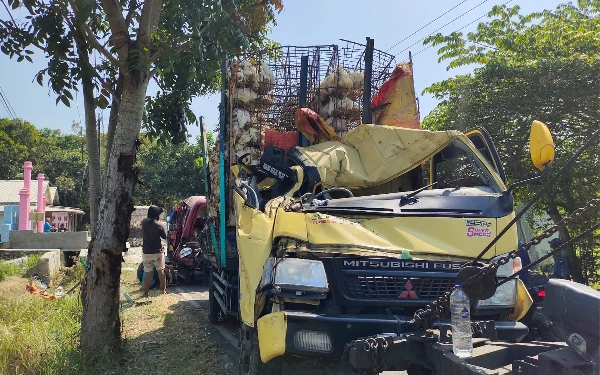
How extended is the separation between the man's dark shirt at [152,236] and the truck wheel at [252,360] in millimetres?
5681

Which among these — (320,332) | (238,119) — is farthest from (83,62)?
(320,332)

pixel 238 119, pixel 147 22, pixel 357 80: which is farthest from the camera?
pixel 357 80

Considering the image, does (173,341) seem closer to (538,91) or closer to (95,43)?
(95,43)

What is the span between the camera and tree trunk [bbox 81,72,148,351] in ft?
16.8

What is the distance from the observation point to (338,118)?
20.8 ft

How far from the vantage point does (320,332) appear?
2973 millimetres

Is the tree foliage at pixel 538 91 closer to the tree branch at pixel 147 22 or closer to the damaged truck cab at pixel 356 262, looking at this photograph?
the damaged truck cab at pixel 356 262

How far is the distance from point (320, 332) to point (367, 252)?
61cm

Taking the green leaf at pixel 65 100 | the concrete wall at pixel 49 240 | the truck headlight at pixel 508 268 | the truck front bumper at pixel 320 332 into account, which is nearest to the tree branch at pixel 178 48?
the green leaf at pixel 65 100

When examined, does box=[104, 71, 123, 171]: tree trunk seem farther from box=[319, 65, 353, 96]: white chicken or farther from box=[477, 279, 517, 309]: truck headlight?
box=[477, 279, 517, 309]: truck headlight

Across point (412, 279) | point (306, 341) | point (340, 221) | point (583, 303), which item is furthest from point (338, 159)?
point (583, 303)

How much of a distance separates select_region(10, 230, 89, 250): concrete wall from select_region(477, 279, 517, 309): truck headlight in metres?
14.5

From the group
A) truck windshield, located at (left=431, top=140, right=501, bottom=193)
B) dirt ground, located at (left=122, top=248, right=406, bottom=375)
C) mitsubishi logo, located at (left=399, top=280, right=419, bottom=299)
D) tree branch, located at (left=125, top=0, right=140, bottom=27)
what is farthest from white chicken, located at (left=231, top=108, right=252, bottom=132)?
mitsubishi logo, located at (left=399, top=280, right=419, bottom=299)

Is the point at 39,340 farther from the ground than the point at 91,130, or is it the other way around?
the point at 91,130
